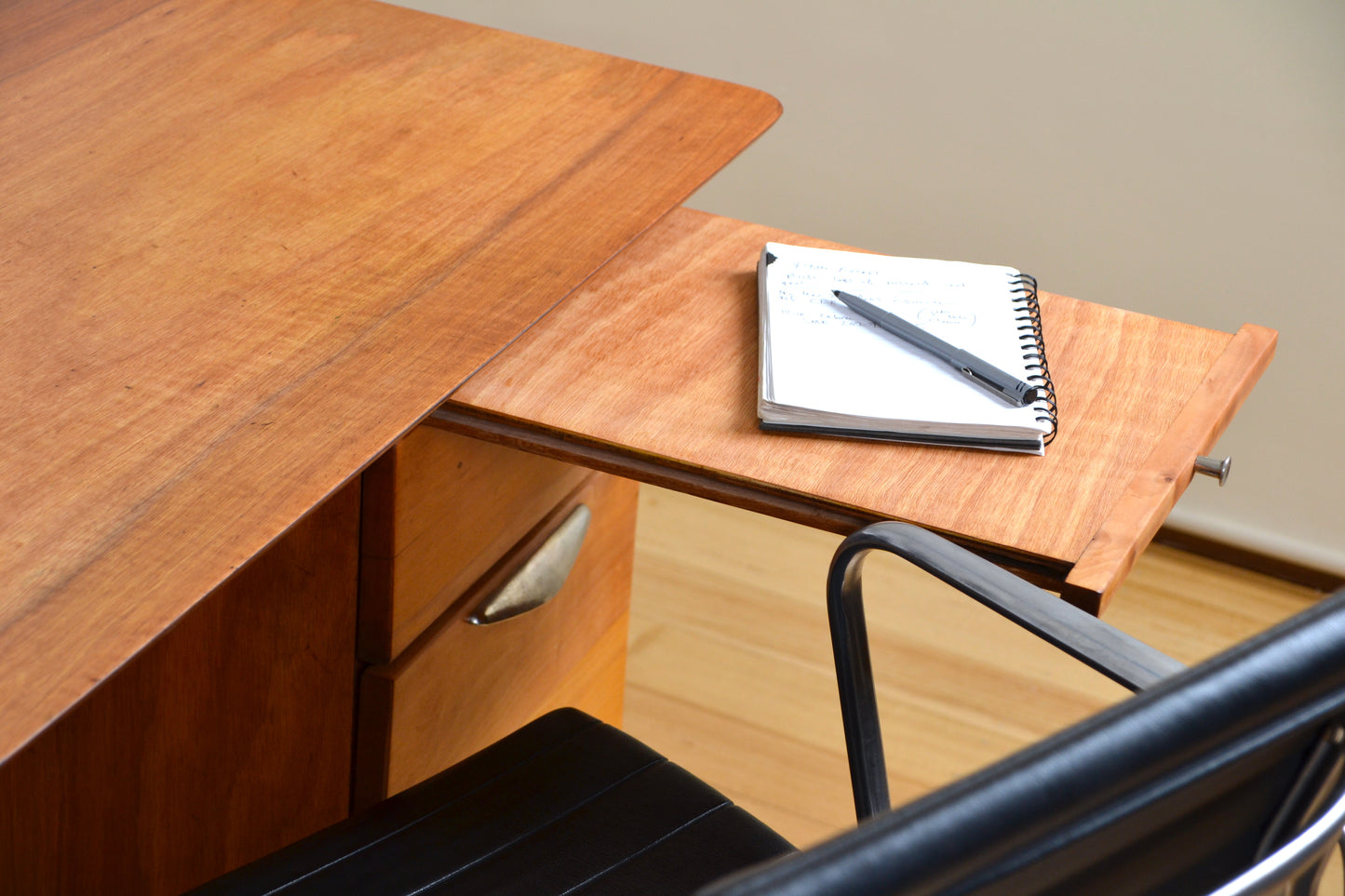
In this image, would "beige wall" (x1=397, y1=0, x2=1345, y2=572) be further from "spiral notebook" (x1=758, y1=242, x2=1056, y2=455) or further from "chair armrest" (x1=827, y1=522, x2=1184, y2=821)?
"chair armrest" (x1=827, y1=522, x2=1184, y2=821)

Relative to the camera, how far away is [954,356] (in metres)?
1.00

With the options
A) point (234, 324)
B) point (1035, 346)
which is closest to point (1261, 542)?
point (1035, 346)

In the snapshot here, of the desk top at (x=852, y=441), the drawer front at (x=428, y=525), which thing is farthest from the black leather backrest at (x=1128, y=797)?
the drawer front at (x=428, y=525)

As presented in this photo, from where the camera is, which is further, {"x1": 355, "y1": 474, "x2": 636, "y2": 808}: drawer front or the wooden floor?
the wooden floor

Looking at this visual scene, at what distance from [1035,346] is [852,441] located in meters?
0.20

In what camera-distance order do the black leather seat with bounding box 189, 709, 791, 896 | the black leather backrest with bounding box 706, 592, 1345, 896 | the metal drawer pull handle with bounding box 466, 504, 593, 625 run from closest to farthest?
the black leather backrest with bounding box 706, 592, 1345, 896 → the black leather seat with bounding box 189, 709, 791, 896 → the metal drawer pull handle with bounding box 466, 504, 593, 625

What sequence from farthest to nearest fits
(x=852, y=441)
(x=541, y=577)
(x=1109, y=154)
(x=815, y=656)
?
(x=1109, y=154) → (x=815, y=656) → (x=541, y=577) → (x=852, y=441)

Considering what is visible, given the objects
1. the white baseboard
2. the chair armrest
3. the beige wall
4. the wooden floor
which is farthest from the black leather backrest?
the white baseboard

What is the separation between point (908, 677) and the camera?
6.28 feet

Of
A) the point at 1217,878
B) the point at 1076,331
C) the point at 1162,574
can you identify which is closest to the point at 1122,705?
the point at 1217,878

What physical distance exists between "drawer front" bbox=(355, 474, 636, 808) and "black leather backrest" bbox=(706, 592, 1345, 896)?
750mm

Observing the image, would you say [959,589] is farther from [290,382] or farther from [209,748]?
[209,748]

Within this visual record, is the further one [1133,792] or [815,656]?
[815,656]

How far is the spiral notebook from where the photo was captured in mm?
932
